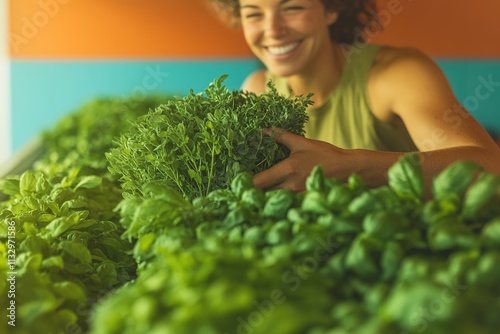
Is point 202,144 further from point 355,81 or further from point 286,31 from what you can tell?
point 355,81

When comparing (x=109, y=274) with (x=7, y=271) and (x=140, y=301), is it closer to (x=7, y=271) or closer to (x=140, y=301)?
(x=7, y=271)

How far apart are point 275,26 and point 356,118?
428 mm

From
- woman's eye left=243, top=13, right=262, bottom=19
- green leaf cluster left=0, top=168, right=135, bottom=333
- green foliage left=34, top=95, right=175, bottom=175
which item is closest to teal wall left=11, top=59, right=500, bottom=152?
green foliage left=34, top=95, right=175, bottom=175

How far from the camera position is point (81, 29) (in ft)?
18.0

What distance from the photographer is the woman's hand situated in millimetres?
1274

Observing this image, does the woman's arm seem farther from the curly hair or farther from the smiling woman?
the curly hair

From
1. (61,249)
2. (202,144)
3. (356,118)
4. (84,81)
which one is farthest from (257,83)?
(84,81)

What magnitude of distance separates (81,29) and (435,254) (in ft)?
16.5

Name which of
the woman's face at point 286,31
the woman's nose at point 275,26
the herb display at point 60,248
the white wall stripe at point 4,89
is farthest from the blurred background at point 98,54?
the herb display at point 60,248

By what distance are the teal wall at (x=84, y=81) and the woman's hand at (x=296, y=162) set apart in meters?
4.14

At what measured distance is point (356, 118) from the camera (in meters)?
2.21

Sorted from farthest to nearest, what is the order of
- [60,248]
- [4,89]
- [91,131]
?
[4,89] → [91,131] → [60,248]

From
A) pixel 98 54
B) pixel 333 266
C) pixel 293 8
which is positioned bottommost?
pixel 333 266

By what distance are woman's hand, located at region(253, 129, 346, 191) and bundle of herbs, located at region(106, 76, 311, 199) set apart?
3cm
